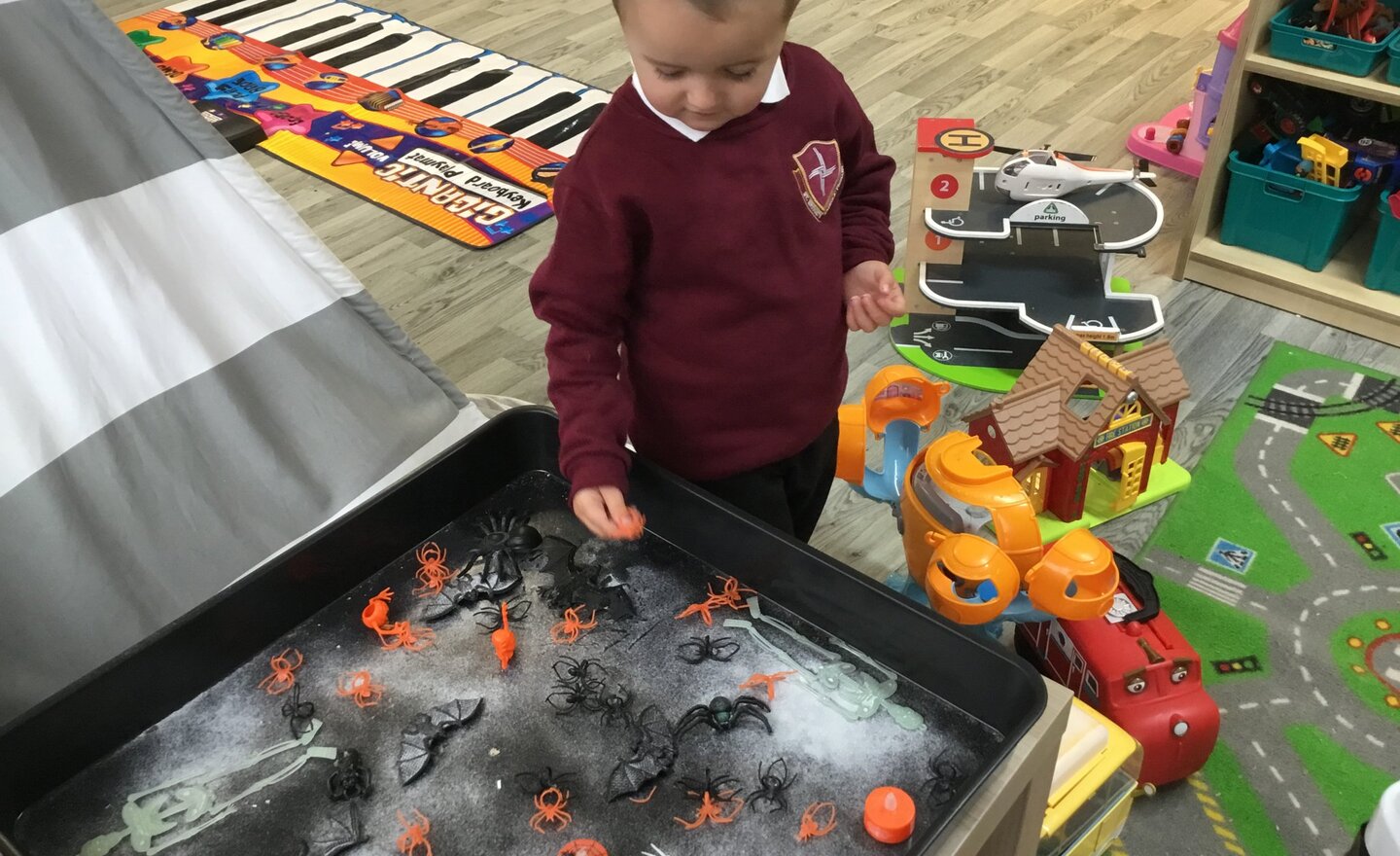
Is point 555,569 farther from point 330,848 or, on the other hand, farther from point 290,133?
point 290,133

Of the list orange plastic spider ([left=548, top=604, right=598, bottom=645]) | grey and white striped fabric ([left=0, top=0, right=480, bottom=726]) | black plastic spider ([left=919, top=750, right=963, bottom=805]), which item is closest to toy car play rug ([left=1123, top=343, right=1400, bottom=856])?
black plastic spider ([left=919, top=750, right=963, bottom=805])

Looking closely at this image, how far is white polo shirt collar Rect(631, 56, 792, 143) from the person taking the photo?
2.41ft

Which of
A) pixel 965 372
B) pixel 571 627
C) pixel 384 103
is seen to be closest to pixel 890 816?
pixel 571 627

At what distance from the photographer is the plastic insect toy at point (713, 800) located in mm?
645

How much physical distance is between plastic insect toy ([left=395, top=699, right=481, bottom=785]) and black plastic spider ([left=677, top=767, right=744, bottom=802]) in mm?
144

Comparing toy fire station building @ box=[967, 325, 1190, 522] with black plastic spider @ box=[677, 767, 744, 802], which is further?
toy fire station building @ box=[967, 325, 1190, 522]

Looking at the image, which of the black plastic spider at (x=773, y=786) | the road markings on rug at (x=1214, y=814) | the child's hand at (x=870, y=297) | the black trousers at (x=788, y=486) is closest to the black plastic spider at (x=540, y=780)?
the black plastic spider at (x=773, y=786)

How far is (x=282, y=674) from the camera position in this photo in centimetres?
74

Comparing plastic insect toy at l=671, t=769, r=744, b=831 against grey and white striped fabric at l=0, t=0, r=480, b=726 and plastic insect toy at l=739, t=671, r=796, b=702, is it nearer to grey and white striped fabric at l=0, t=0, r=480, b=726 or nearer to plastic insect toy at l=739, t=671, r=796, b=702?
plastic insect toy at l=739, t=671, r=796, b=702

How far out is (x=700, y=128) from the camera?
735mm

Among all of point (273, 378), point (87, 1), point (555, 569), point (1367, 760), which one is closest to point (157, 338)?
point (273, 378)

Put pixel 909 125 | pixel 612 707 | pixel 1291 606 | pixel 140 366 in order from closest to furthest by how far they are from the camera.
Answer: pixel 612 707
pixel 140 366
pixel 1291 606
pixel 909 125

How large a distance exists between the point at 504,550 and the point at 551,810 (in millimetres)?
223

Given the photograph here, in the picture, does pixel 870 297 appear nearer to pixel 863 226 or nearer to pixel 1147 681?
pixel 863 226
